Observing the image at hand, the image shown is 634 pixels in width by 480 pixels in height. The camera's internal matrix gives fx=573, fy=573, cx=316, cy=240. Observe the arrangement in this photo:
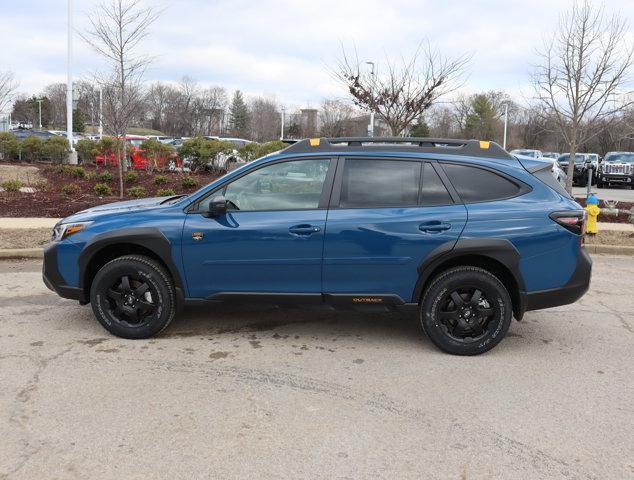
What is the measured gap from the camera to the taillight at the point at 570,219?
4.54 meters

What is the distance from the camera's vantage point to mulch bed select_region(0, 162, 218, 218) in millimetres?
11570

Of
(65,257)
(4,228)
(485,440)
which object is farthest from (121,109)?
(485,440)

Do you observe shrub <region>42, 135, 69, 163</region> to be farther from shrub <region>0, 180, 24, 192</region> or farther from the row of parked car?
the row of parked car

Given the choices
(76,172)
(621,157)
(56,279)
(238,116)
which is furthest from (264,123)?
(56,279)

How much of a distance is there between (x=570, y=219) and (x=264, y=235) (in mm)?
2442

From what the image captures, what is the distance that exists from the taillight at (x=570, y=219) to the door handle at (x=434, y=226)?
A: 2.74 ft

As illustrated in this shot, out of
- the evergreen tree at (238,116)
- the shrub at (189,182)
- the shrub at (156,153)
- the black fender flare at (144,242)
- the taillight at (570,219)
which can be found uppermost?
the evergreen tree at (238,116)

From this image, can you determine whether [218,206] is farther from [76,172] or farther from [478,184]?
[76,172]

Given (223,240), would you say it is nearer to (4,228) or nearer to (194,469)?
(194,469)

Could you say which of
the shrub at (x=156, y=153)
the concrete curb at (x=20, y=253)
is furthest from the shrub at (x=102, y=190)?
A: the concrete curb at (x=20, y=253)

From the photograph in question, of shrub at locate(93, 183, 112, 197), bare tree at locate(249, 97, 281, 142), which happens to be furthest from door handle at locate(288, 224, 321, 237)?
bare tree at locate(249, 97, 281, 142)

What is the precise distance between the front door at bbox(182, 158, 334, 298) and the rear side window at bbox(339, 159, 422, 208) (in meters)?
0.20

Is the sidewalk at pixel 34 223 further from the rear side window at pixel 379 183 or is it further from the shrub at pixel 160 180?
the rear side window at pixel 379 183

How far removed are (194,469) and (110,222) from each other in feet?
8.45
